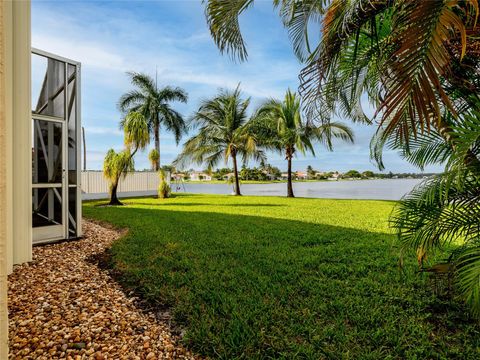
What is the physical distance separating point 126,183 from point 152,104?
673cm

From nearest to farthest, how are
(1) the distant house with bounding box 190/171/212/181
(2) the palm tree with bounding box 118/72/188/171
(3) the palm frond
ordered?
(3) the palm frond < (2) the palm tree with bounding box 118/72/188/171 < (1) the distant house with bounding box 190/171/212/181

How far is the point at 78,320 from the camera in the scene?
232cm

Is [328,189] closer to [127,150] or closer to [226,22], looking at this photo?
[127,150]

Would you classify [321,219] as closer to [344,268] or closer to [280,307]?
[344,268]

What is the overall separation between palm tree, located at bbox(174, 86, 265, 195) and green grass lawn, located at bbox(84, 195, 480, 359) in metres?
10.9

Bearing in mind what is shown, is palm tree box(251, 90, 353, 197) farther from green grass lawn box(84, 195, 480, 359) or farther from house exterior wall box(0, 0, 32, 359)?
house exterior wall box(0, 0, 32, 359)

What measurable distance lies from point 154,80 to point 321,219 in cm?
1708

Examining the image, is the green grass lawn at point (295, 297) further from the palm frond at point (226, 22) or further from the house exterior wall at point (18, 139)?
the palm frond at point (226, 22)

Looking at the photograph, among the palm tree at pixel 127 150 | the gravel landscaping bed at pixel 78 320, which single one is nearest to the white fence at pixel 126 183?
the palm tree at pixel 127 150

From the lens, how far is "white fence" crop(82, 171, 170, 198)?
13.8m

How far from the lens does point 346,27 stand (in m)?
2.35

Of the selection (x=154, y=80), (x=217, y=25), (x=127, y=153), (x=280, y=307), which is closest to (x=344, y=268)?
(x=280, y=307)

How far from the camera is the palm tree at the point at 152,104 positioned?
19.2m

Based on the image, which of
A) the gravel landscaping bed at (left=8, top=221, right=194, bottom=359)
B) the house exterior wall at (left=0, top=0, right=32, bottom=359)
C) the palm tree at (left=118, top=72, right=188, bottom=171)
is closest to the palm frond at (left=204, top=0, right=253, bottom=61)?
the house exterior wall at (left=0, top=0, right=32, bottom=359)
